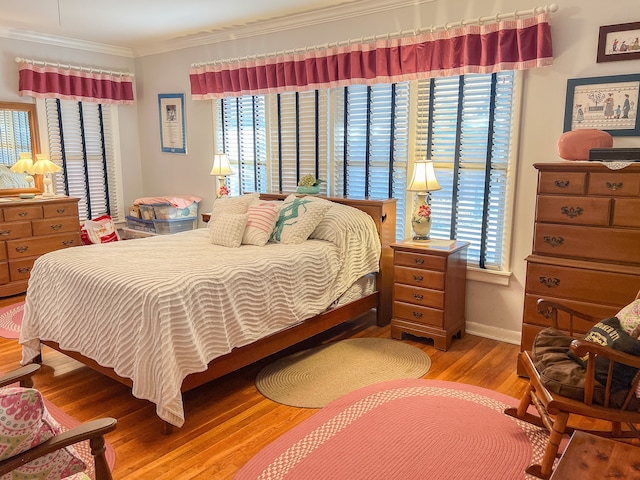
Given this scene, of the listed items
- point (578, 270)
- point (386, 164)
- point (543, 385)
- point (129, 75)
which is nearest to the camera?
point (543, 385)

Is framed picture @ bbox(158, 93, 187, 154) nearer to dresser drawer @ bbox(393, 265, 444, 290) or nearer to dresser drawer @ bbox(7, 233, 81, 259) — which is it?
dresser drawer @ bbox(7, 233, 81, 259)

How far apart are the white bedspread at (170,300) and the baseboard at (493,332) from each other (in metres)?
1.00

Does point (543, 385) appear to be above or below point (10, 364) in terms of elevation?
above

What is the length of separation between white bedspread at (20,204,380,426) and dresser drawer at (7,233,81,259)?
1.78 meters

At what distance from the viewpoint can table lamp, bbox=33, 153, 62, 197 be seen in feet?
15.8

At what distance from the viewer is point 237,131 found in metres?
5.02

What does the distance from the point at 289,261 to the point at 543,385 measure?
1596mm

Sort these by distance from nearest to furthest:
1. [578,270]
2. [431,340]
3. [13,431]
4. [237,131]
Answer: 1. [13,431]
2. [578,270]
3. [431,340]
4. [237,131]

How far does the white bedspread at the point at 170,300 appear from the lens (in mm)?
2441

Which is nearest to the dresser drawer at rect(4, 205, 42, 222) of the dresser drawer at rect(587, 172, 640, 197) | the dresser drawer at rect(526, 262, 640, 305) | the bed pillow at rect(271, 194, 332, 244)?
the bed pillow at rect(271, 194, 332, 244)

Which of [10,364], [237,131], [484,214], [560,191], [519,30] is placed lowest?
[10,364]

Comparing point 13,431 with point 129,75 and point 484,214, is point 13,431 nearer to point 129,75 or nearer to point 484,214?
point 484,214

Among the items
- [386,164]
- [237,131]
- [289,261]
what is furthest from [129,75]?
[289,261]

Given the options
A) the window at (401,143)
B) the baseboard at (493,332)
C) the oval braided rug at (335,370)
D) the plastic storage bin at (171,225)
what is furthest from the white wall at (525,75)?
the oval braided rug at (335,370)
